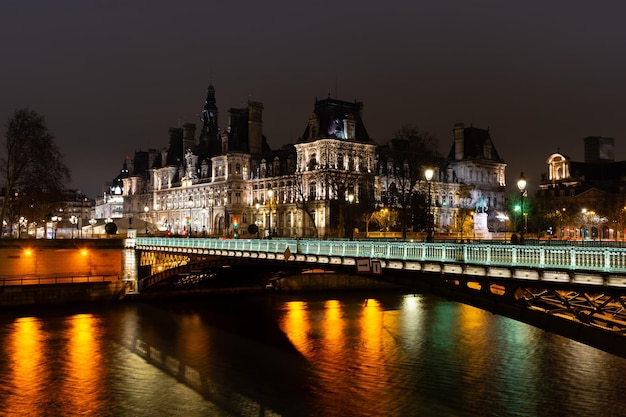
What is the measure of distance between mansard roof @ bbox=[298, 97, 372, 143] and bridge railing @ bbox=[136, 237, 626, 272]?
60.4m

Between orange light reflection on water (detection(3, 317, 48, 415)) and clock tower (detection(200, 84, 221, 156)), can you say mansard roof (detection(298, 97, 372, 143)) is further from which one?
orange light reflection on water (detection(3, 317, 48, 415))

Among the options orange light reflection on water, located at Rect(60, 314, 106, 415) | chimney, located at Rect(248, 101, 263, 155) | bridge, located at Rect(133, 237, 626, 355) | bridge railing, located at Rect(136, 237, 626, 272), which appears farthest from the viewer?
chimney, located at Rect(248, 101, 263, 155)

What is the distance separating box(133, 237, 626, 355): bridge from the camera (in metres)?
20.5

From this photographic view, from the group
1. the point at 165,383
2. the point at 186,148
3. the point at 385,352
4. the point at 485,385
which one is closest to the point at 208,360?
the point at 165,383

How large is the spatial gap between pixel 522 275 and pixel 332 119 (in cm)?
7689

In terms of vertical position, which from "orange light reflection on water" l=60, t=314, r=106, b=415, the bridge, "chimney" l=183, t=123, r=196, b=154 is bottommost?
"orange light reflection on water" l=60, t=314, r=106, b=415

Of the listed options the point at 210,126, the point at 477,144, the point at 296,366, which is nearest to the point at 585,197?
the point at 477,144

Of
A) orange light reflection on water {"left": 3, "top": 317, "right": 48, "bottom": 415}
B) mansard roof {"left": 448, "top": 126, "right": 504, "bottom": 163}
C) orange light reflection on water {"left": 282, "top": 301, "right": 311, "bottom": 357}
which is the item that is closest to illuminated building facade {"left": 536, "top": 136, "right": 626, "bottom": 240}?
mansard roof {"left": 448, "top": 126, "right": 504, "bottom": 163}

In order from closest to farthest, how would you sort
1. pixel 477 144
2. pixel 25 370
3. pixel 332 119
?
1. pixel 25 370
2. pixel 332 119
3. pixel 477 144

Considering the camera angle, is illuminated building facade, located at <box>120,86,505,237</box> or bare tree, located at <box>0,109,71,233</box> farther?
illuminated building facade, located at <box>120,86,505,237</box>

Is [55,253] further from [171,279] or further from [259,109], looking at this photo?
[259,109]

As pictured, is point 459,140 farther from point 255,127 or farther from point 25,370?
point 25,370

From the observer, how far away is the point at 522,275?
72.9 ft

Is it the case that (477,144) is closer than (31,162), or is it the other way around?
(31,162)
